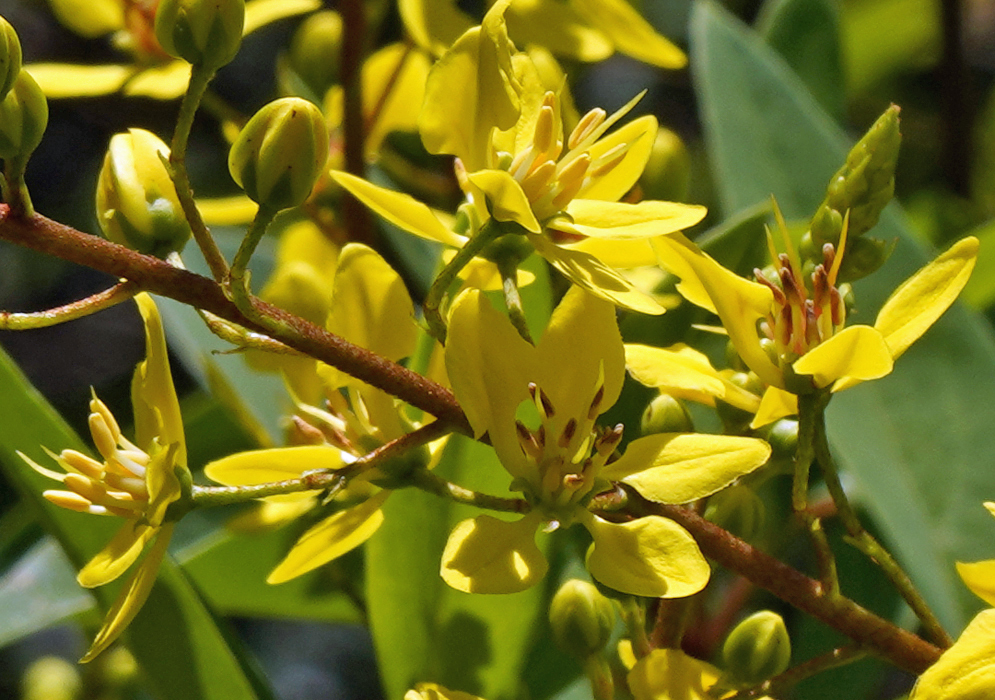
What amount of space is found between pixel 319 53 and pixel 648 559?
3.26 ft

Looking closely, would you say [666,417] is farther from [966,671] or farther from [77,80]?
[77,80]

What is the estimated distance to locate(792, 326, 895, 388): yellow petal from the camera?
0.81 metres

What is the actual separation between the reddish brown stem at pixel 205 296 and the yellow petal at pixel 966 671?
1.07 feet

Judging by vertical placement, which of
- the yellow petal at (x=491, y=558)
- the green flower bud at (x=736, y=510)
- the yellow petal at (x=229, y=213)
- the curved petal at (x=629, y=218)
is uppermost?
the curved petal at (x=629, y=218)

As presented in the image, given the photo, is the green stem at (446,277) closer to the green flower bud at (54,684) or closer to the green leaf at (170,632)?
the green leaf at (170,632)

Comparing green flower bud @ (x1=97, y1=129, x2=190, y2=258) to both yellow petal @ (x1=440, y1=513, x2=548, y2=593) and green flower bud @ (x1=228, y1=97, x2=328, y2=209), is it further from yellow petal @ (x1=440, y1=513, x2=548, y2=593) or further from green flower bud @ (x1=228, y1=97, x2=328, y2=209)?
yellow petal @ (x1=440, y1=513, x2=548, y2=593)

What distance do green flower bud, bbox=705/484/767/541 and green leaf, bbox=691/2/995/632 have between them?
252 millimetres

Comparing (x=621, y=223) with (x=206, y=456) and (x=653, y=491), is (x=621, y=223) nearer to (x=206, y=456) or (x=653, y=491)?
(x=653, y=491)

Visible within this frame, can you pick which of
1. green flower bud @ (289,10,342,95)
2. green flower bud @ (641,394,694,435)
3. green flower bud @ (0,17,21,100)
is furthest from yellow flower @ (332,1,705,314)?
green flower bud @ (289,10,342,95)

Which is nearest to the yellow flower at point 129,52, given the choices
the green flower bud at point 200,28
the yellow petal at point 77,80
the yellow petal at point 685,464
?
the yellow petal at point 77,80

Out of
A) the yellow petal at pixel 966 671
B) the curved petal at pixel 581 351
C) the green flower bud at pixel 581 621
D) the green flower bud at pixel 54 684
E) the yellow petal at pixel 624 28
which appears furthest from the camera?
the green flower bud at pixel 54 684

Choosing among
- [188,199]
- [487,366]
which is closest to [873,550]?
[487,366]

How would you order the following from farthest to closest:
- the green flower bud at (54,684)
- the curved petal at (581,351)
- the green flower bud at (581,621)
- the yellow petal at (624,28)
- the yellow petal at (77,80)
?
the green flower bud at (54,684)
the yellow petal at (624,28)
the yellow petal at (77,80)
the green flower bud at (581,621)
the curved petal at (581,351)

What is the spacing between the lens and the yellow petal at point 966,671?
0.75 m
